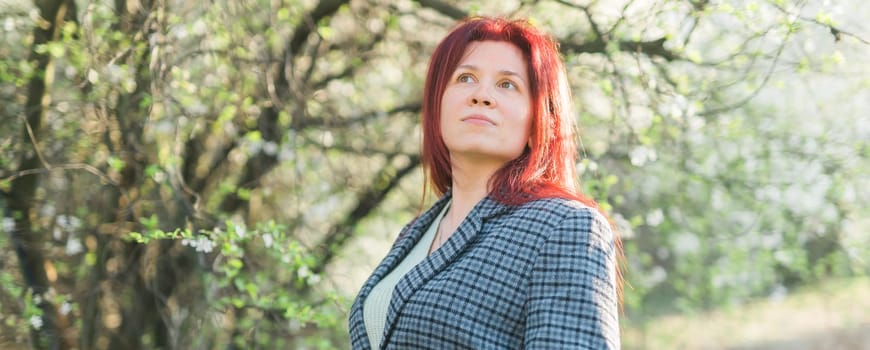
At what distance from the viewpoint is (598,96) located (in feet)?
14.3

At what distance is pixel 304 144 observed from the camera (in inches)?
163

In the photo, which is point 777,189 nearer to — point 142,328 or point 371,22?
point 371,22

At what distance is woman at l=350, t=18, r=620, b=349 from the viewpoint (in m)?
1.49

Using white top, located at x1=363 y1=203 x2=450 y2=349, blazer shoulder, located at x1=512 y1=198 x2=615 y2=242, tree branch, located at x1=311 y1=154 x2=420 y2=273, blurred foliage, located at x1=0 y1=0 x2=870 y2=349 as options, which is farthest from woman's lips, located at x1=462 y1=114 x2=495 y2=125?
tree branch, located at x1=311 y1=154 x2=420 y2=273

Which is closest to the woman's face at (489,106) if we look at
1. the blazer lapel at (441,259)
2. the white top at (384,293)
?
the blazer lapel at (441,259)

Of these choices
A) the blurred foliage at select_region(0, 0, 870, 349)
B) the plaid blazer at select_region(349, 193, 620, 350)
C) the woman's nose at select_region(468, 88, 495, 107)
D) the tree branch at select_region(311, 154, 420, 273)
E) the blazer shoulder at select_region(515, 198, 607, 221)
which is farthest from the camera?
the tree branch at select_region(311, 154, 420, 273)

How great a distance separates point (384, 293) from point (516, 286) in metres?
0.40

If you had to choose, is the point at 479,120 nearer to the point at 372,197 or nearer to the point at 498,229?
the point at 498,229

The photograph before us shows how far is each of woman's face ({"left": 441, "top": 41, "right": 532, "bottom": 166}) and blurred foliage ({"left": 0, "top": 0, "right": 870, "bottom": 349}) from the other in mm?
1393

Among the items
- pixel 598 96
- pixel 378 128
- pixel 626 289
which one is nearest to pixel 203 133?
pixel 378 128

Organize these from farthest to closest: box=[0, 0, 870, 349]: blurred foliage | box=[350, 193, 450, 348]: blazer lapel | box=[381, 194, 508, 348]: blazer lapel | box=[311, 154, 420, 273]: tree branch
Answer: box=[311, 154, 420, 273]: tree branch, box=[0, 0, 870, 349]: blurred foliage, box=[350, 193, 450, 348]: blazer lapel, box=[381, 194, 508, 348]: blazer lapel

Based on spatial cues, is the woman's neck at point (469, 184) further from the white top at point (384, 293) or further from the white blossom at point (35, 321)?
the white blossom at point (35, 321)

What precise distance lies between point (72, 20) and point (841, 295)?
255 inches

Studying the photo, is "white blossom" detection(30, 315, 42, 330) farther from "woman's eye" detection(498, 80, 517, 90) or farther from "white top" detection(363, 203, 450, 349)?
"woman's eye" detection(498, 80, 517, 90)
